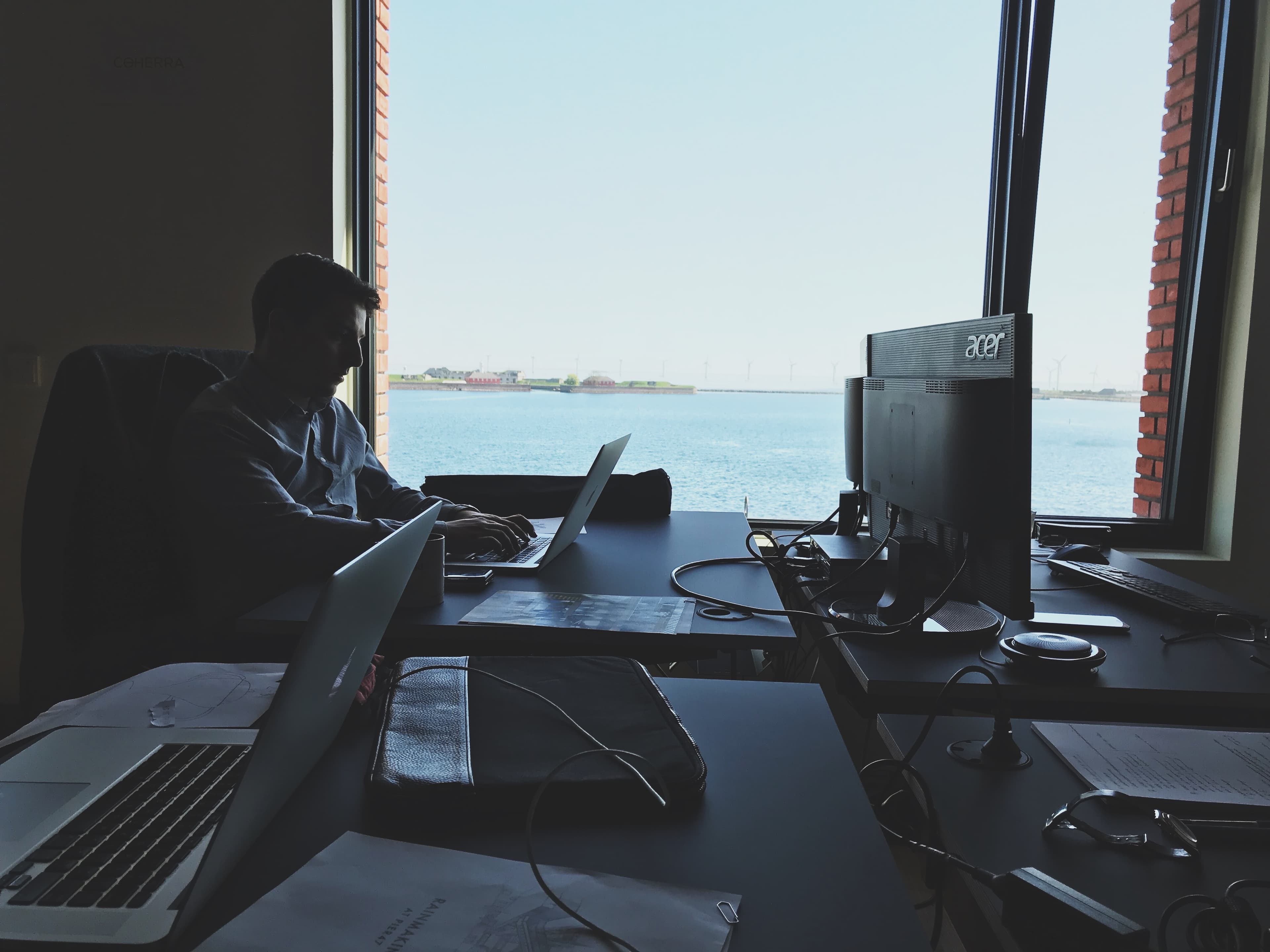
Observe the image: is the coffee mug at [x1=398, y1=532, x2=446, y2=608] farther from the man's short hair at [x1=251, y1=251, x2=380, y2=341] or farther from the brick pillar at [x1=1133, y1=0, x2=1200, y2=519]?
the brick pillar at [x1=1133, y1=0, x2=1200, y2=519]

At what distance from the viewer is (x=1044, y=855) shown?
83cm

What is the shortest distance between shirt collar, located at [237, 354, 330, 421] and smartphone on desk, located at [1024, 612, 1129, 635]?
1608mm

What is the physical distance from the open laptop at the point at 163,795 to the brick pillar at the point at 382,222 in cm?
216

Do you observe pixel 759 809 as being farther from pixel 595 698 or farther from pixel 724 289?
pixel 724 289

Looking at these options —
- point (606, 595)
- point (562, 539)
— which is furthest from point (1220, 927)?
point (562, 539)

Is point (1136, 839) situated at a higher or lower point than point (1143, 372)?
lower

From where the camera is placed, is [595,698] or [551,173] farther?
[551,173]

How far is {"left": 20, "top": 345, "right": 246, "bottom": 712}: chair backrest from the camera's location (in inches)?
63.2

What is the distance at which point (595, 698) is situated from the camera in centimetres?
89

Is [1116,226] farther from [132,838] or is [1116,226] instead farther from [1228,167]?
[132,838]

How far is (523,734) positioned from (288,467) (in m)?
1.36

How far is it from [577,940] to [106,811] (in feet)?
1.31

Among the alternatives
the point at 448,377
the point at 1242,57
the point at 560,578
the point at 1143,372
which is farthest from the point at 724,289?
the point at 560,578

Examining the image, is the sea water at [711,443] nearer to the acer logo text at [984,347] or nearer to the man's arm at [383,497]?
the man's arm at [383,497]
